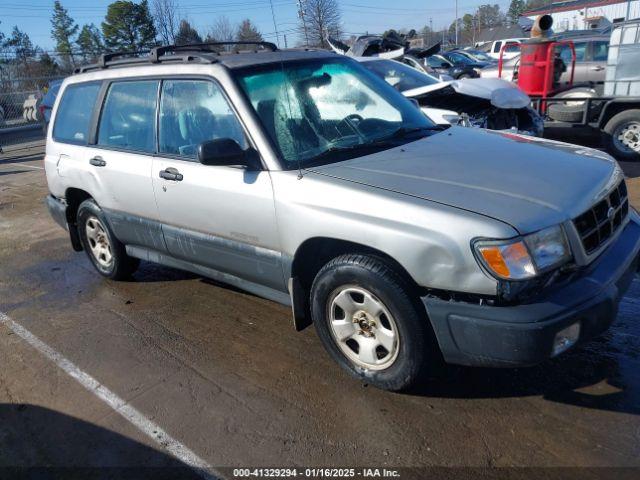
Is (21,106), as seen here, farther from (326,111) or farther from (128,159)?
(326,111)

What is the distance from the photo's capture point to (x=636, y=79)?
26.7 ft

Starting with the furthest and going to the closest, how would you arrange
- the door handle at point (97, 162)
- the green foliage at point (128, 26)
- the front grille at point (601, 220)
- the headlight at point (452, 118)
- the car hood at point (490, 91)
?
the green foliage at point (128, 26), the car hood at point (490, 91), the headlight at point (452, 118), the door handle at point (97, 162), the front grille at point (601, 220)

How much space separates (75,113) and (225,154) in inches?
104

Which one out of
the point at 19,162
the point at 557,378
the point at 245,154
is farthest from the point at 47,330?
the point at 19,162

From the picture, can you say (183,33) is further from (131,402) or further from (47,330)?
(131,402)

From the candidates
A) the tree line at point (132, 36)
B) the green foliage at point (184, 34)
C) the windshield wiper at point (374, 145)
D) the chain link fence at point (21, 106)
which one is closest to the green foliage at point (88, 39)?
the tree line at point (132, 36)

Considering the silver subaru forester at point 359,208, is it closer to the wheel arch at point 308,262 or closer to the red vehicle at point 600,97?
the wheel arch at point 308,262

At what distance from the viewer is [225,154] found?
327cm

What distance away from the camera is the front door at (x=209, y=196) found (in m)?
3.47

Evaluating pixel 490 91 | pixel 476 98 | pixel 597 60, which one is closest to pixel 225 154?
pixel 490 91

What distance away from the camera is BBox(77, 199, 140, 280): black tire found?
495 cm

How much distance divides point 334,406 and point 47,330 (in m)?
2.65

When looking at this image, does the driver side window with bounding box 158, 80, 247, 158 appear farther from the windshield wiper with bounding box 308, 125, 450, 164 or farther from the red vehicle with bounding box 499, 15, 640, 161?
the red vehicle with bounding box 499, 15, 640, 161

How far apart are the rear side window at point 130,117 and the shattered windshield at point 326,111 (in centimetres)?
99
